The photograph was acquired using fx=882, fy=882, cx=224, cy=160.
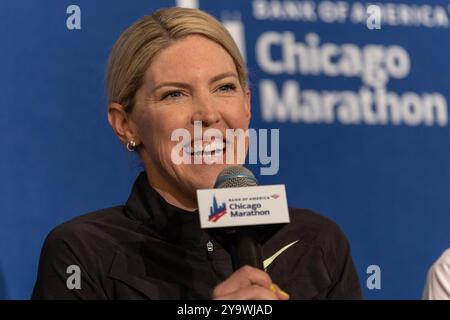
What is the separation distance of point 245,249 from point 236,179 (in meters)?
0.16

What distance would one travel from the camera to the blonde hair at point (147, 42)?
79.0 inches

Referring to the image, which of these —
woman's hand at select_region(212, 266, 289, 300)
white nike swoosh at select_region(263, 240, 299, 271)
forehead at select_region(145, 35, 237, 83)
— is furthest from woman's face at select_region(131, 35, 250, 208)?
woman's hand at select_region(212, 266, 289, 300)

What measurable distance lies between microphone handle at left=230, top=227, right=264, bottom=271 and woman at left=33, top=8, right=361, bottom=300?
33cm

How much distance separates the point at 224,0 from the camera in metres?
2.60

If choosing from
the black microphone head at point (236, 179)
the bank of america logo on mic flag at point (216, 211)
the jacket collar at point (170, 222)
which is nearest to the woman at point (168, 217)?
the jacket collar at point (170, 222)

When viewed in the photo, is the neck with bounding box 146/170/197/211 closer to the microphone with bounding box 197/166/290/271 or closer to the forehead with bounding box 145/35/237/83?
the forehead with bounding box 145/35/237/83

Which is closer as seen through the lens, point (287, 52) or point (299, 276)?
point (299, 276)

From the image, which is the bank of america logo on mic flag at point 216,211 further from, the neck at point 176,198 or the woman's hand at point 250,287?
the neck at point 176,198

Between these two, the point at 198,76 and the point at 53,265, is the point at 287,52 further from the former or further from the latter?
the point at 53,265

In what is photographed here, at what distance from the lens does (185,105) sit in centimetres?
196

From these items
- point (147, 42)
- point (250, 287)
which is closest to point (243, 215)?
point (250, 287)

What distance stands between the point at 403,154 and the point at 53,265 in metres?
1.28
